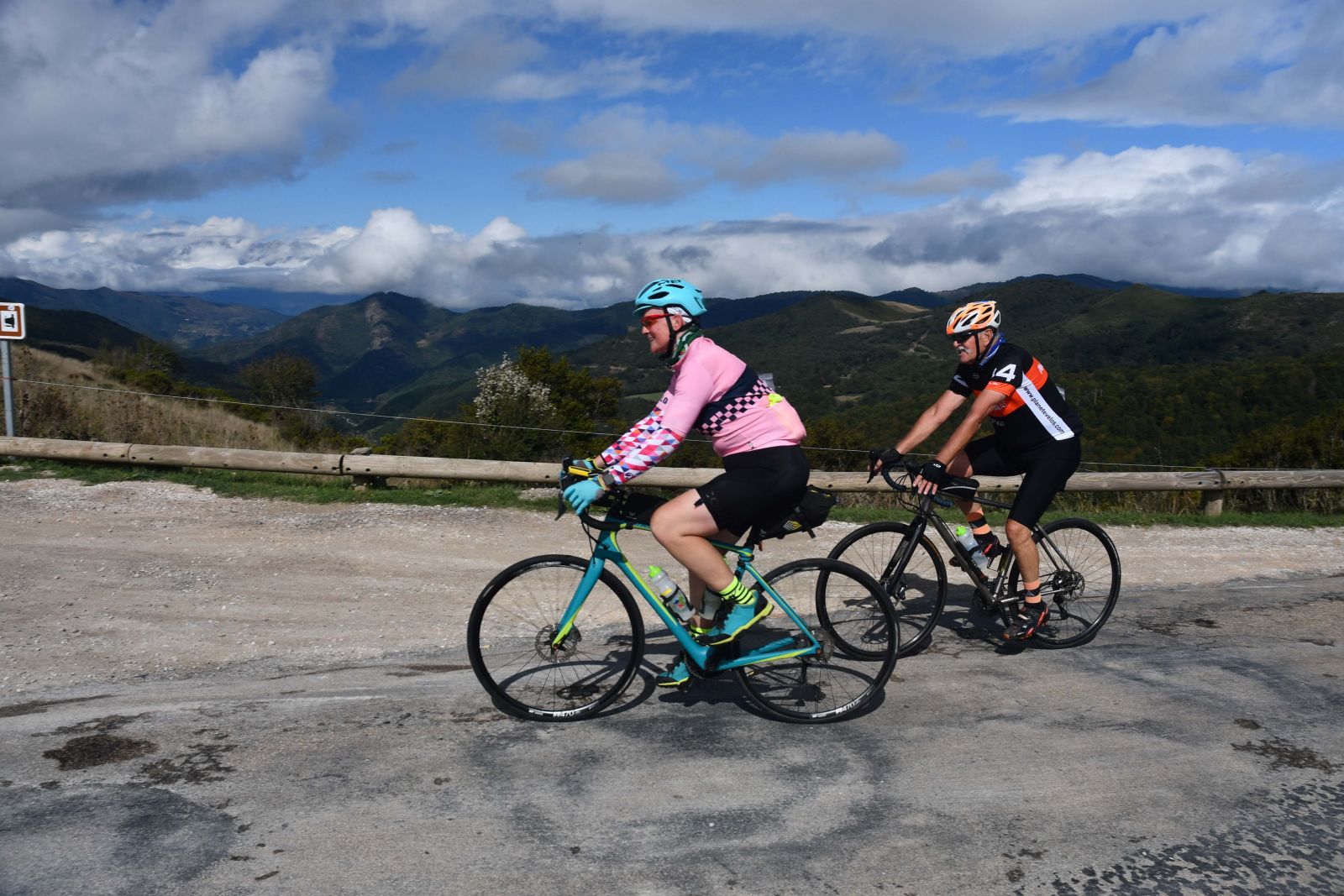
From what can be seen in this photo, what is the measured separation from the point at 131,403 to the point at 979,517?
12.0 metres

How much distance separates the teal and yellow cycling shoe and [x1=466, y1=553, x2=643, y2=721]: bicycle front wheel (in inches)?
14.0

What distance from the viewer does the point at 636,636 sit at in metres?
4.65

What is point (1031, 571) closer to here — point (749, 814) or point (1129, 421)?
point (749, 814)

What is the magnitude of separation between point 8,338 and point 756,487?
36.4 ft

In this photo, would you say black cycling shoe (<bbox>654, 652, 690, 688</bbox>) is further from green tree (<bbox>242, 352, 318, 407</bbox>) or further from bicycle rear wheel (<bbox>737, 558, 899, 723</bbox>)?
green tree (<bbox>242, 352, 318, 407</bbox>)

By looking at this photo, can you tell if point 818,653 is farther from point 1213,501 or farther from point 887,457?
point 1213,501

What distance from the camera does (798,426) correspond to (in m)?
4.50

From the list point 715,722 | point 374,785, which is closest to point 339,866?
point 374,785

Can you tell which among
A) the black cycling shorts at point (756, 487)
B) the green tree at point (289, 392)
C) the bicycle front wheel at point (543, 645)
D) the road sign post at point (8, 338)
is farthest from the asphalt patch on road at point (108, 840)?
the green tree at point (289, 392)

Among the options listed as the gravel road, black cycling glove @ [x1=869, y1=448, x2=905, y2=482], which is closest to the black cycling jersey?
black cycling glove @ [x1=869, y1=448, x2=905, y2=482]

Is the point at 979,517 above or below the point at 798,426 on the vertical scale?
below

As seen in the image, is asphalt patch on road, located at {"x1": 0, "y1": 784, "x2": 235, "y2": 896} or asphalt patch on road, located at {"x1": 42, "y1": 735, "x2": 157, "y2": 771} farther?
asphalt patch on road, located at {"x1": 42, "y1": 735, "x2": 157, "y2": 771}

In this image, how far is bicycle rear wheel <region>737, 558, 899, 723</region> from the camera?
4.72 meters

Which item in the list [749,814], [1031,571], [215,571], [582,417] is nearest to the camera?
[749,814]
